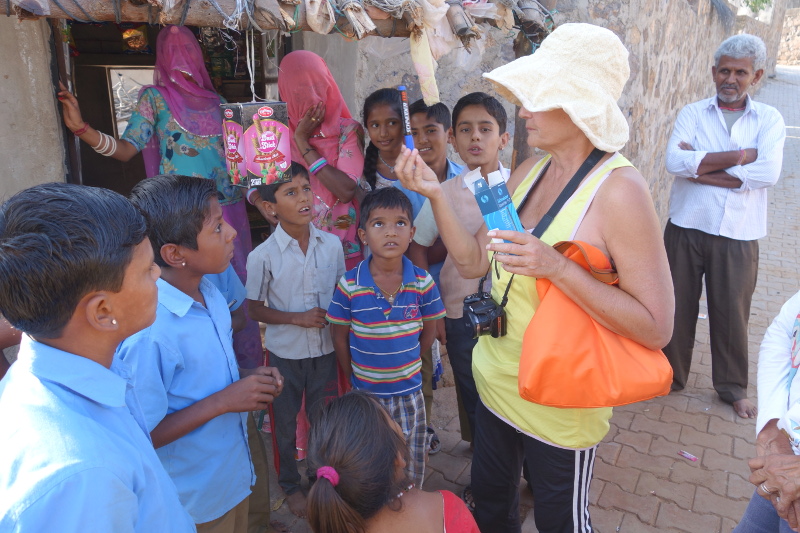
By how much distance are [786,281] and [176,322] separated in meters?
→ 6.62

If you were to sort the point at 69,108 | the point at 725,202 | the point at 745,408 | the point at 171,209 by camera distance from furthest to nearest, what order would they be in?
the point at 745,408, the point at 725,202, the point at 69,108, the point at 171,209

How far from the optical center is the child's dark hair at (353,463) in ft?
4.44

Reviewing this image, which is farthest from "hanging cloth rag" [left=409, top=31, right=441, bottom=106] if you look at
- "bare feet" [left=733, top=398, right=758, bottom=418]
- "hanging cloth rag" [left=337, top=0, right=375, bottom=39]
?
"bare feet" [left=733, top=398, right=758, bottom=418]

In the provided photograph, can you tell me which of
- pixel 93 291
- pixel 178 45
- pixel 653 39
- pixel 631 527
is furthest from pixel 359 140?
pixel 653 39

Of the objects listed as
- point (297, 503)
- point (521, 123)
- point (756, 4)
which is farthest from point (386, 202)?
point (756, 4)

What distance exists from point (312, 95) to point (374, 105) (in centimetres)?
33

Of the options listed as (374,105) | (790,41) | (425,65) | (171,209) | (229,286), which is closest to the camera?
(171,209)

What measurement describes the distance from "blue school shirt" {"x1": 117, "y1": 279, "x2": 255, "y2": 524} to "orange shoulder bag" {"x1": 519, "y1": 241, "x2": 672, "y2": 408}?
3.18 feet

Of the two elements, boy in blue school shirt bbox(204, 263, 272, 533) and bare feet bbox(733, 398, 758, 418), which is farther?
bare feet bbox(733, 398, 758, 418)

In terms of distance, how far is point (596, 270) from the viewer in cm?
152

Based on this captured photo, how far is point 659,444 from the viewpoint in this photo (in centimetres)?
326

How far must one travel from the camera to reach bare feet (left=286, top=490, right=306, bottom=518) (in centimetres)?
262

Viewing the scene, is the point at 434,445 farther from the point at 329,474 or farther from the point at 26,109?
the point at 26,109

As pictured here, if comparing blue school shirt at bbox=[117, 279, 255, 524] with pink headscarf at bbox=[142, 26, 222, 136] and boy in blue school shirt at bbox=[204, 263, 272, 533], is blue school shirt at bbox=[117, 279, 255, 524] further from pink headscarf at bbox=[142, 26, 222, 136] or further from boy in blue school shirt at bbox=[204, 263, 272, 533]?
pink headscarf at bbox=[142, 26, 222, 136]
